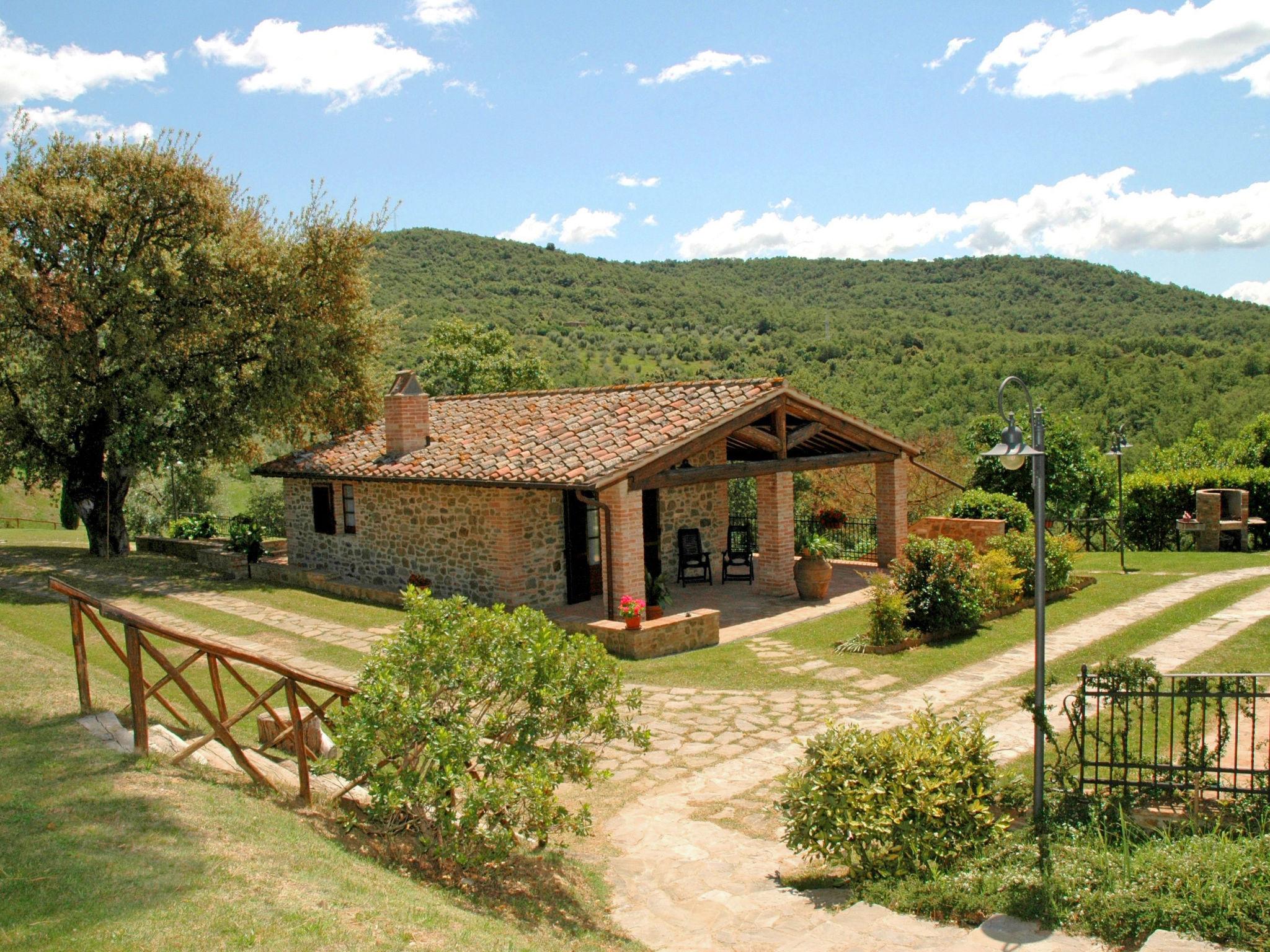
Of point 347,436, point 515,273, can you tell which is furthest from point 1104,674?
point 515,273

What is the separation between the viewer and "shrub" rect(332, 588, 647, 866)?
500cm

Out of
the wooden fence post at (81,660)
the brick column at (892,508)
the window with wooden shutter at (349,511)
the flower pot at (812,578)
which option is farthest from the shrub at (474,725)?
the brick column at (892,508)

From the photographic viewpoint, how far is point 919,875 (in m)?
5.25

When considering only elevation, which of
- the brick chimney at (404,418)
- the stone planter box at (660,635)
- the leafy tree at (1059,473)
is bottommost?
the stone planter box at (660,635)

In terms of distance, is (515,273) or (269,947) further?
(515,273)

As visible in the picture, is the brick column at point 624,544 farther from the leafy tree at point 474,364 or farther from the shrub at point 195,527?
the leafy tree at point 474,364

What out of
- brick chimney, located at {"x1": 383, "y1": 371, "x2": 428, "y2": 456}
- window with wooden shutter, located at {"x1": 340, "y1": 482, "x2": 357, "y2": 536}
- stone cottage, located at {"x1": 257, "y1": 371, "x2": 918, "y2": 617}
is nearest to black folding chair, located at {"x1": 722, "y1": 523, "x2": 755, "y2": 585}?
→ stone cottage, located at {"x1": 257, "y1": 371, "x2": 918, "y2": 617}

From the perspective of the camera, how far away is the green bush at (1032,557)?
13438 mm

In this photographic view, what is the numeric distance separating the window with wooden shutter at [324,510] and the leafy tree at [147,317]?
251 cm

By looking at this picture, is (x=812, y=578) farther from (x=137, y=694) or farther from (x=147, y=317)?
(x=147, y=317)

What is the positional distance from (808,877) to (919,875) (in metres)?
0.71

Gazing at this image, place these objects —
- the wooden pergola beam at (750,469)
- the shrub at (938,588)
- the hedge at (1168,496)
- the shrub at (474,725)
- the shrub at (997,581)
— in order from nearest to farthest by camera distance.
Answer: the shrub at (474,725) < the shrub at (938,588) < the wooden pergola beam at (750,469) < the shrub at (997,581) < the hedge at (1168,496)

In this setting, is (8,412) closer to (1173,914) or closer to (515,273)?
(1173,914)

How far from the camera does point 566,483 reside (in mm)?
11680
